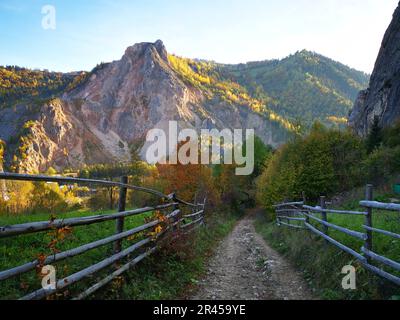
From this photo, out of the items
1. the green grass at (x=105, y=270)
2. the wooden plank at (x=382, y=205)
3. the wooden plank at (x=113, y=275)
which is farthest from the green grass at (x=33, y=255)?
the wooden plank at (x=382, y=205)

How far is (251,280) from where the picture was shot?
823 cm

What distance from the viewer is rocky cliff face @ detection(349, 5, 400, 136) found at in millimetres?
41562

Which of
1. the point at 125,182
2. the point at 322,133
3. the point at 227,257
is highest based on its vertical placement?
the point at 322,133

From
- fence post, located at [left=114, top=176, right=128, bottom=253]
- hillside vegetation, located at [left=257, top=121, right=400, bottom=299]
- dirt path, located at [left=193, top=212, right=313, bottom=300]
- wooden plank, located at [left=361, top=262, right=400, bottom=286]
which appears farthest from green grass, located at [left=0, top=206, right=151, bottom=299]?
hillside vegetation, located at [left=257, top=121, right=400, bottom=299]

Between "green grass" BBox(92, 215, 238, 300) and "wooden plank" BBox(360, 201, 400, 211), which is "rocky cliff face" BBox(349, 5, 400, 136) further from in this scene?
"green grass" BBox(92, 215, 238, 300)

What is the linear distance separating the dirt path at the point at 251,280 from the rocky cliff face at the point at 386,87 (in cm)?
3460

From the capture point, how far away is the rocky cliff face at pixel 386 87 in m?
41.6

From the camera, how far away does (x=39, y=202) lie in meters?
15.3

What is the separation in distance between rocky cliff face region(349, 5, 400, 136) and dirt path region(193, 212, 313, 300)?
114 ft

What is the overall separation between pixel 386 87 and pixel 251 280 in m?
43.5
